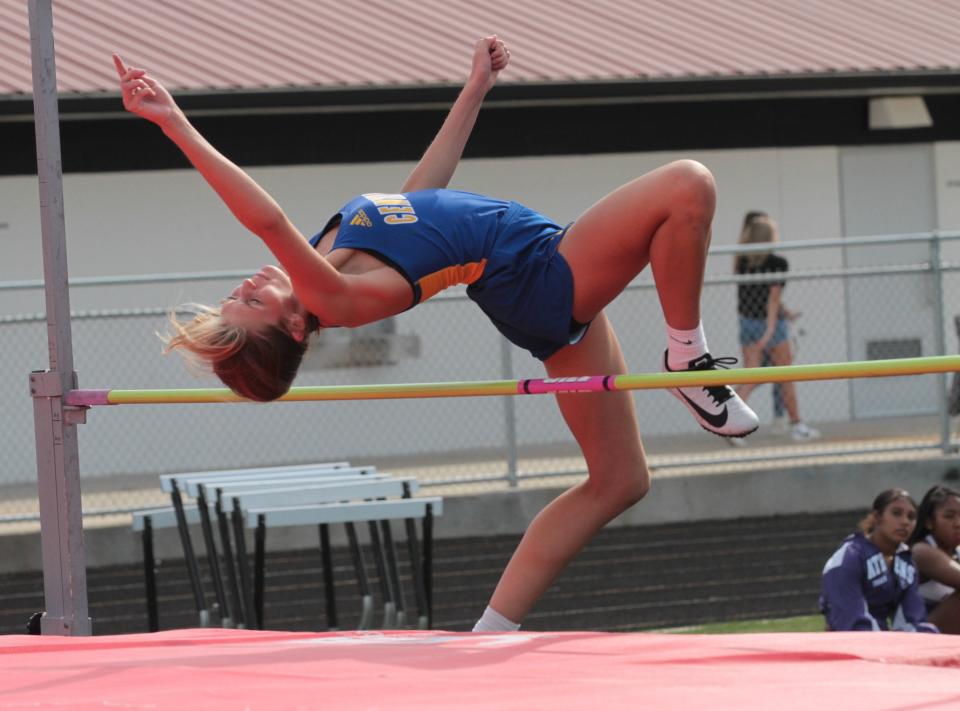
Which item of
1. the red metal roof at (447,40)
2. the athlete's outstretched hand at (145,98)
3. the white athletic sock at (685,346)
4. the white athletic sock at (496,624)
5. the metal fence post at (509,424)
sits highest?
the red metal roof at (447,40)

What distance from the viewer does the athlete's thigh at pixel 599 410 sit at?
407cm

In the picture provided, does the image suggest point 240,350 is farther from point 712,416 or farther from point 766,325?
point 766,325

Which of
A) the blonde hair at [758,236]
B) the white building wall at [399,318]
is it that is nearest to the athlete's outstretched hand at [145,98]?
the white building wall at [399,318]

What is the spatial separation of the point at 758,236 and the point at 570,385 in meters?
7.50

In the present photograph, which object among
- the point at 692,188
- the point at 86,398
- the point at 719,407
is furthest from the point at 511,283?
the point at 86,398

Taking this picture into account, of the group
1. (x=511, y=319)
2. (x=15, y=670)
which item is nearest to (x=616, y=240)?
(x=511, y=319)

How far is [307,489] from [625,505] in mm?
3026

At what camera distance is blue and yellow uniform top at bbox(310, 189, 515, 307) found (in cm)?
370

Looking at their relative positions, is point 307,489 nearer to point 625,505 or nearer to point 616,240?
point 625,505

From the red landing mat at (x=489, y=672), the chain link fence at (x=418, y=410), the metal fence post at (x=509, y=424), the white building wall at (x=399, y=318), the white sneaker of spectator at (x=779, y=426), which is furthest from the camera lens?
the white sneaker of spectator at (x=779, y=426)

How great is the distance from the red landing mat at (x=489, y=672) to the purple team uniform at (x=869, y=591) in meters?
3.35

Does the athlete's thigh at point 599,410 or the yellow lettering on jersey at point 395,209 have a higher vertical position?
the yellow lettering on jersey at point 395,209

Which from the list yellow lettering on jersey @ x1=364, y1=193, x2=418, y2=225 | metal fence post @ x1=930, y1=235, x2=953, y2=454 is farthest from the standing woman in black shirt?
yellow lettering on jersey @ x1=364, y1=193, x2=418, y2=225

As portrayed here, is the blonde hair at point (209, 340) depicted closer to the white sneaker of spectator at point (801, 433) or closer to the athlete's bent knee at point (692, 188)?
the athlete's bent knee at point (692, 188)
